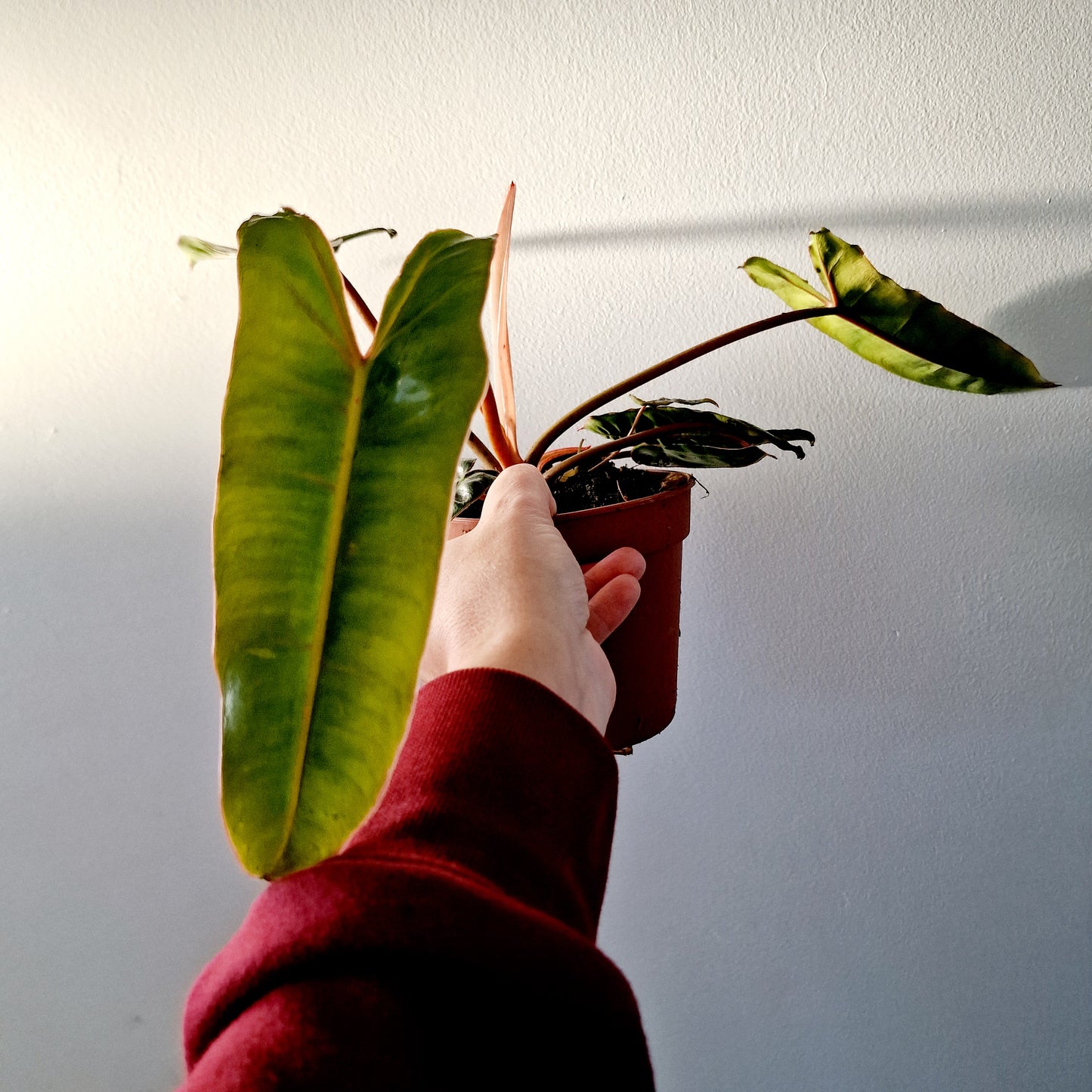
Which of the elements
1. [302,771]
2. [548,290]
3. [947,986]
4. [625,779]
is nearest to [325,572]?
[302,771]

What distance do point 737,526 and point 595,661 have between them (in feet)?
1.12

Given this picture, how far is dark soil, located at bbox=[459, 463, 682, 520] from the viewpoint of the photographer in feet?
2.36

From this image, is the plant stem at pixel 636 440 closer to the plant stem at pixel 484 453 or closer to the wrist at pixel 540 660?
the plant stem at pixel 484 453

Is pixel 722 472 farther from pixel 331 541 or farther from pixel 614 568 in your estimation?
pixel 331 541

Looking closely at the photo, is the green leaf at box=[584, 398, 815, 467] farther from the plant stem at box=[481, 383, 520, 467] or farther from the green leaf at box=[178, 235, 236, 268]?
the green leaf at box=[178, 235, 236, 268]

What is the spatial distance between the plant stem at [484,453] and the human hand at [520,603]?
105 mm

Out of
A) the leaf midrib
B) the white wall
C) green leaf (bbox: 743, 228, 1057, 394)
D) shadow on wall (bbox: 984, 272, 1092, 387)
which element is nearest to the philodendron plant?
the leaf midrib

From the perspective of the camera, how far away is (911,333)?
663 millimetres

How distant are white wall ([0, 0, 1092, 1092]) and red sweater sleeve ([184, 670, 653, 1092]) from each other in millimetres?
590

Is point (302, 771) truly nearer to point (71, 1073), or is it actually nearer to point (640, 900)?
point (640, 900)

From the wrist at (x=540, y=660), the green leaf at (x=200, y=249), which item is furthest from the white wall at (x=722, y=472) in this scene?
the wrist at (x=540, y=660)

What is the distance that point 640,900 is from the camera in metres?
1.02

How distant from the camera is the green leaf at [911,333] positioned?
0.64m

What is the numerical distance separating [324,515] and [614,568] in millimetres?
323
